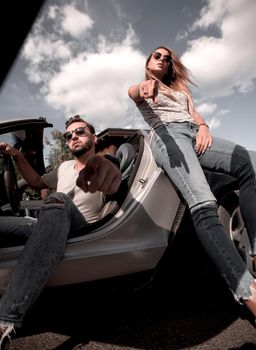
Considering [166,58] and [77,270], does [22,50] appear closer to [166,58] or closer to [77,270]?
[77,270]

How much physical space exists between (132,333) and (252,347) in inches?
26.6

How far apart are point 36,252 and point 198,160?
112 cm

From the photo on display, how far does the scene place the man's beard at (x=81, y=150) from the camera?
7.79ft

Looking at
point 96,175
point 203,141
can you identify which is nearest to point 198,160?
point 203,141

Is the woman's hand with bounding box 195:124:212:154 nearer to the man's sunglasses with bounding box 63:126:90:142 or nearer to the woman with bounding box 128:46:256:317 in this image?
the woman with bounding box 128:46:256:317

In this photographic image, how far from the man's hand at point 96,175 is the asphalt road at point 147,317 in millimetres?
581

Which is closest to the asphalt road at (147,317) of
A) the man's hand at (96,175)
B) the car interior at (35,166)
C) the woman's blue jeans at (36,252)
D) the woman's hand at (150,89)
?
the woman's blue jeans at (36,252)

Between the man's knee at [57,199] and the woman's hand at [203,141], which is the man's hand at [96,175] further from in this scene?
the woman's hand at [203,141]

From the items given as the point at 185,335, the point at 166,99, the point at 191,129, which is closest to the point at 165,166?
the point at 191,129

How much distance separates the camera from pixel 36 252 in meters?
1.53

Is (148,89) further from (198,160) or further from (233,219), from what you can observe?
(233,219)

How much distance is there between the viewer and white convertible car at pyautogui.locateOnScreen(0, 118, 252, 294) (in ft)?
5.52

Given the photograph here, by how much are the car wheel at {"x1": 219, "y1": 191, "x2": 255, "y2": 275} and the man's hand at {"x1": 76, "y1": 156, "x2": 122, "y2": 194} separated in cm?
80

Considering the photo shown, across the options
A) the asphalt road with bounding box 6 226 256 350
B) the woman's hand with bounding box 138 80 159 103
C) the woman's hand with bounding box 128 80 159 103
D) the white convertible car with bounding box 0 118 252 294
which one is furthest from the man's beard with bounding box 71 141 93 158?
the asphalt road with bounding box 6 226 256 350
